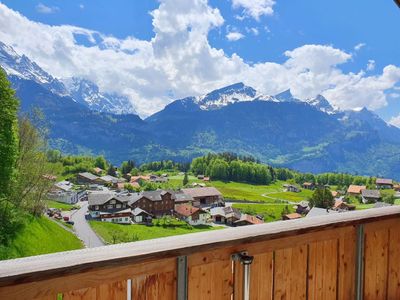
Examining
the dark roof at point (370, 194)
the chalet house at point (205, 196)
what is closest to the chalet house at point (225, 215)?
the chalet house at point (205, 196)

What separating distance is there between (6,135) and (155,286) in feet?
43.3

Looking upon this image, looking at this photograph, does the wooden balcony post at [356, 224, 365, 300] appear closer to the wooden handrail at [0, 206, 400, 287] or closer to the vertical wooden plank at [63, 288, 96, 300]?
the wooden handrail at [0, 206, 400, 287]

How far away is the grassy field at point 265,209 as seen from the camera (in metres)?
46.7

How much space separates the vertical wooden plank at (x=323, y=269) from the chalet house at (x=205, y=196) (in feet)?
180

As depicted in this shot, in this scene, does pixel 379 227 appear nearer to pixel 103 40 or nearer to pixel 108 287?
pixel 108 287

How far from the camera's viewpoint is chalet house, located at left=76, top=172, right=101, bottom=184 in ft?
196

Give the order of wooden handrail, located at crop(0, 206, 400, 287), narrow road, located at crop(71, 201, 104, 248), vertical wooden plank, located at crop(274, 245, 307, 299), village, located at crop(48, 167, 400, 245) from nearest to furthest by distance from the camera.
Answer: wooden handrail, located at crop(0, 206, 400, 287) < vertical wooden plank, located at crop(274, 245, 307, 299) < narrow road, located at crop(71, 201, 104, 248) < village, located at crop(48, 167, 400, 245)

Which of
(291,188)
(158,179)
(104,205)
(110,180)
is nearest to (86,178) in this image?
(110,180)

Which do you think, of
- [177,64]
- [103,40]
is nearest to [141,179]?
[177,64]

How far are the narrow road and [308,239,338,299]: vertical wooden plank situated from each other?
26854mm

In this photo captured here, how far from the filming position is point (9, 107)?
43.3ft

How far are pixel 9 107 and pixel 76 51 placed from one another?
198 metres

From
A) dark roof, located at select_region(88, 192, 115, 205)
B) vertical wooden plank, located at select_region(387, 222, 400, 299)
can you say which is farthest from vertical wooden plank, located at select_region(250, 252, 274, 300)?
dark roof, located at select_region(88, 192, 115, 205)

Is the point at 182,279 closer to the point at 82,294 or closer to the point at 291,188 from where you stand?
the point at 82,294
